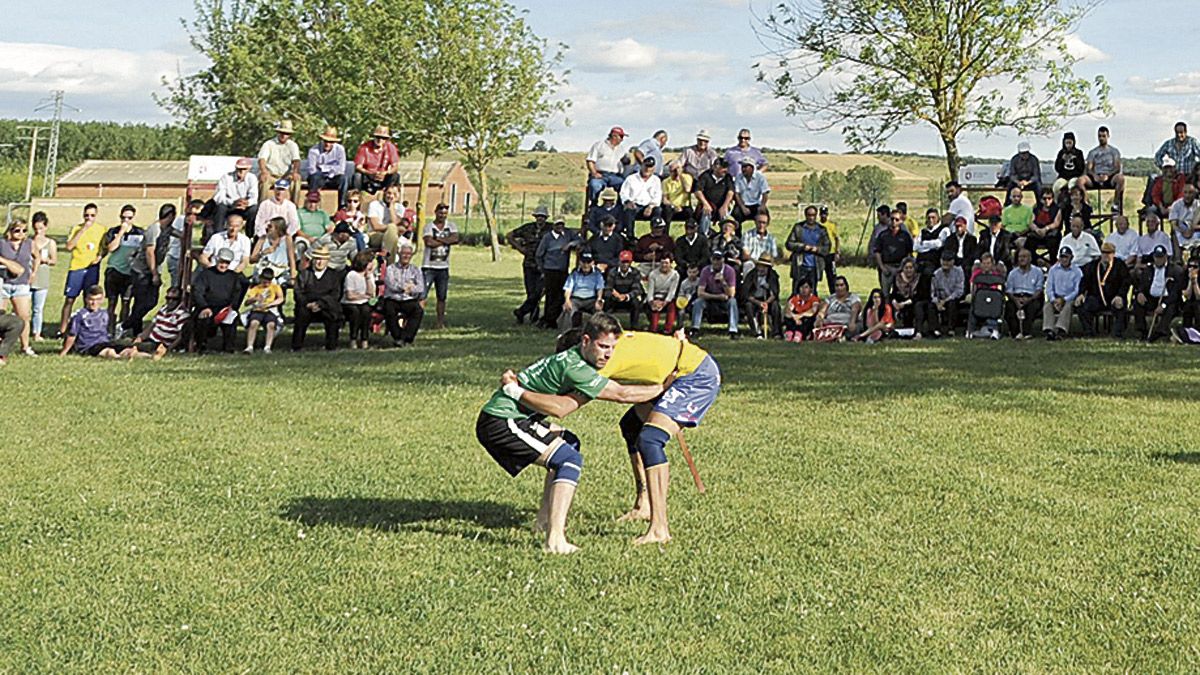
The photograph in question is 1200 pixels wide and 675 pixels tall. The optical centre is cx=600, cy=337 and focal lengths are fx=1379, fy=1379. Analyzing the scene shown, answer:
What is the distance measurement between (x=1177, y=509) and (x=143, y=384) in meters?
10.7

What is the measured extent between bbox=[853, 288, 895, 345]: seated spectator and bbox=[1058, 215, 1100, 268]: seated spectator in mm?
2687

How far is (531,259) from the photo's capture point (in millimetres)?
22031

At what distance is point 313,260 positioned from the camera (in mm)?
18812

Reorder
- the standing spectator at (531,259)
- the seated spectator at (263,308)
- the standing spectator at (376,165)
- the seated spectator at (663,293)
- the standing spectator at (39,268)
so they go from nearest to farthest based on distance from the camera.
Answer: the seated spectator at (263,308) → the standing spectator at (39,268) → the seated spectator at (663,293) → the standing spectator at (376,165) → the standing spectator at (531,259)

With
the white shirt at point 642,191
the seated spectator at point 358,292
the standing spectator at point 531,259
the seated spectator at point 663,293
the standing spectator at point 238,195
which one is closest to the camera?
the seated spectator at point 358,292

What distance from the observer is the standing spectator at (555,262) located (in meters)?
20.9

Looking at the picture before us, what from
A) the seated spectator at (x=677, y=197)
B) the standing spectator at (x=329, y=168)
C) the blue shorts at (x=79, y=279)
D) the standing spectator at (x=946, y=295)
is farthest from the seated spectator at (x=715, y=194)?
the blue shorts at (x=79, y=279)

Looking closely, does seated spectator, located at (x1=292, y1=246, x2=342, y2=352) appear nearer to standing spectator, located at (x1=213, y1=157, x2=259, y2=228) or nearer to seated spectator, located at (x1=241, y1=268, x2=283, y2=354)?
seated spectator, located at (x1=241, y1=268, x2=283, y2=354)

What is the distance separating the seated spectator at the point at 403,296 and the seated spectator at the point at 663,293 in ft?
10.8

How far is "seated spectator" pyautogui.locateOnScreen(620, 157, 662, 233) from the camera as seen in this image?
20.8 m

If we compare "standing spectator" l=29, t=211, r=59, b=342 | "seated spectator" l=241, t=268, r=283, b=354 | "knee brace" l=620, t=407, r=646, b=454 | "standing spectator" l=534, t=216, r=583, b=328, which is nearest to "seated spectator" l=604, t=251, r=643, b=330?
"standing spectator" l=534, t=216, r=583, b=328

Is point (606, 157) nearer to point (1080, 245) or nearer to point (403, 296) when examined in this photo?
point (403, 296)

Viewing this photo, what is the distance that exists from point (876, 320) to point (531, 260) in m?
5.60

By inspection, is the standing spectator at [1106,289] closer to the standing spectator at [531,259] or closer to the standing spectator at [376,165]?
the standing spectator at [531,259]
